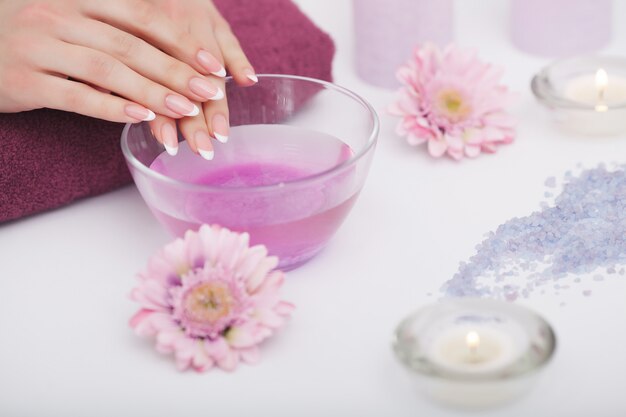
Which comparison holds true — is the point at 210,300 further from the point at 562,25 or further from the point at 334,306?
the point at 562,25

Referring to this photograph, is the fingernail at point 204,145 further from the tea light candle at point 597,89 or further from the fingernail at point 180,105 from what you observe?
the tea light candle at point 597,89

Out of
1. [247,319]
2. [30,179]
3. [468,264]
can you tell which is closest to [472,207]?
[468,264]

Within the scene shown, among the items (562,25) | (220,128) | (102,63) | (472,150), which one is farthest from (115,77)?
(562,25)

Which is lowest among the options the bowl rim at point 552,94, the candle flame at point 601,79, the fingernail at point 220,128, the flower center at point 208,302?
the flower center at point 208,302

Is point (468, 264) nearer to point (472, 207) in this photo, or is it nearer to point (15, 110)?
point (472, 207)

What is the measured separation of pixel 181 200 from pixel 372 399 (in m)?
0.28

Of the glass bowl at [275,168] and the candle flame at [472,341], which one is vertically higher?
the candle flame at [472,341]

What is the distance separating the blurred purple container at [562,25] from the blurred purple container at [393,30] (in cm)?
13

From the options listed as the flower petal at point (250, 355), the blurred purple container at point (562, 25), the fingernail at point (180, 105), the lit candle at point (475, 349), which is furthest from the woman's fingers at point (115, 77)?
the blurred purple container at point (562, 25)

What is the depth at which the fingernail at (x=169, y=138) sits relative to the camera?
1096 mm

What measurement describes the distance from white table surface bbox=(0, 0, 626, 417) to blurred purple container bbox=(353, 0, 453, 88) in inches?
4.6

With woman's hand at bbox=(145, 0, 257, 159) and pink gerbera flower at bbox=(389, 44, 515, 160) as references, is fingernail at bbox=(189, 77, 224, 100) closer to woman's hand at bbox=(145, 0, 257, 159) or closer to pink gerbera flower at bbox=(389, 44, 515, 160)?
woman's hand at bbox=(145, 0, 257, 159)

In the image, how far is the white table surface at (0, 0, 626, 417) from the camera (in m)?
0.93

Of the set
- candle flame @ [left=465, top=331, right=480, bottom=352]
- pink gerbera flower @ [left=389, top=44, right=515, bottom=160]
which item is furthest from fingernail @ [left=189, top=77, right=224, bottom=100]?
candle flame @ [left=465, top=331, right=480, bottom=352]
